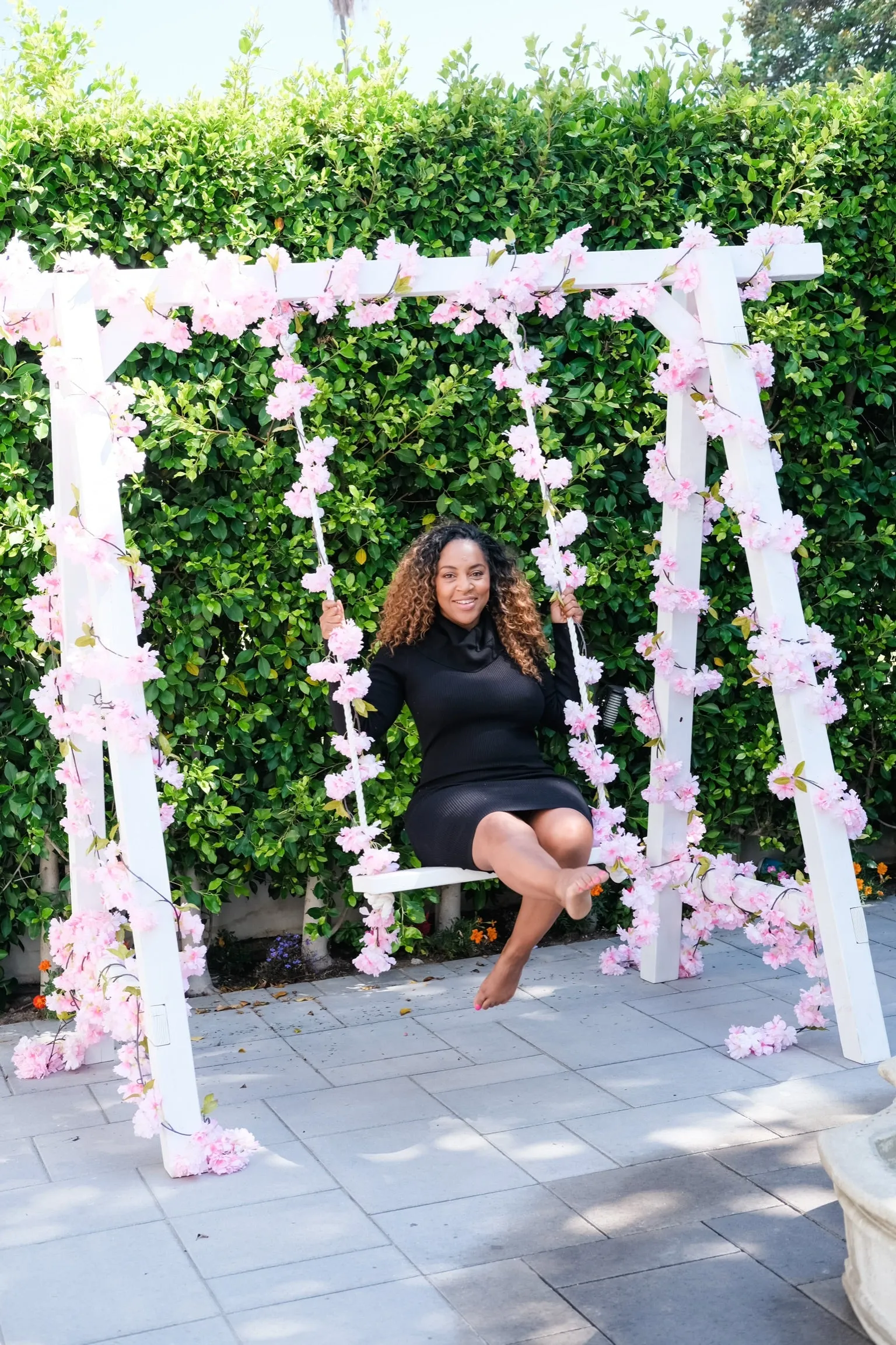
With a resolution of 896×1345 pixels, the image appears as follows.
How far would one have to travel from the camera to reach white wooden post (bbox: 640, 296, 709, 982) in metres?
4.25

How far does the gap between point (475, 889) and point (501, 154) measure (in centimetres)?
251

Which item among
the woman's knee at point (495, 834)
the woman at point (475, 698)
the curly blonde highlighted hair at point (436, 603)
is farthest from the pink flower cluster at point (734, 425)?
the woman's knee at point (495, 834)

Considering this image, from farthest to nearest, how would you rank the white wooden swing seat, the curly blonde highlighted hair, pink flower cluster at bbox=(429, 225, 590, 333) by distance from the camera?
the curly blonde highlighted hair
pink flower cluster at bbox=(429, 225, 590, 333)
the white wooden swing seat

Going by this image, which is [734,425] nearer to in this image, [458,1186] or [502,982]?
[502,982]

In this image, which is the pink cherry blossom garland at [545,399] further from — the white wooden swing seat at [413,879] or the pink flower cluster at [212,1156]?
the pink flower cluster at [212,1156]

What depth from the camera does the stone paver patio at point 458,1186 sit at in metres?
2.65

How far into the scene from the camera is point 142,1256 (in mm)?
2906

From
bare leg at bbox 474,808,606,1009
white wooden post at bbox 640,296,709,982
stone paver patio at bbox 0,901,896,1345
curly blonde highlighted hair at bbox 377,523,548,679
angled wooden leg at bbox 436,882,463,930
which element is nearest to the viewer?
stone paver patio at bbox 0,901,896,1345

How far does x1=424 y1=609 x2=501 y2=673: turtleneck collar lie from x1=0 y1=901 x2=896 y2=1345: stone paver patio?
111 centimetres

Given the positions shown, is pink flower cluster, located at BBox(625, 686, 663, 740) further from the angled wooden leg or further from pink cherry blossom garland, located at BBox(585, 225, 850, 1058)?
the angled wooden leg

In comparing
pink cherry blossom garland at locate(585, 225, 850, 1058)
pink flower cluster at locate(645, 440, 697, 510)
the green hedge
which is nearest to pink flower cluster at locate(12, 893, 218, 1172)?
the green hedge

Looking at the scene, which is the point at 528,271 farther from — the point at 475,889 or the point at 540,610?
the point at 475,889

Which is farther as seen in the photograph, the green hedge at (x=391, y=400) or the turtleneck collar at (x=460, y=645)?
the green hedge at (x=391, y=400)

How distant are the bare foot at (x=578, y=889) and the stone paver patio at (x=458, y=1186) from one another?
59 centimetres
